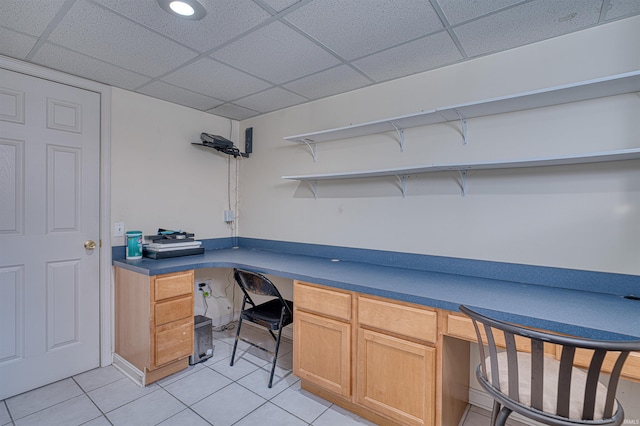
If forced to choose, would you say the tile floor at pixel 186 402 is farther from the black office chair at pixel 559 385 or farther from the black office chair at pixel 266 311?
the black office chair at pixel 559 385

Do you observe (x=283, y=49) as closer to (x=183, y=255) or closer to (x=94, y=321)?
(x=183, y=255)

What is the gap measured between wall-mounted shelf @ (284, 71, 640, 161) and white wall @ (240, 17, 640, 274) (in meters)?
0.06

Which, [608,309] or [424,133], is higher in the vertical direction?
[424,133]

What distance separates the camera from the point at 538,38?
1.79m

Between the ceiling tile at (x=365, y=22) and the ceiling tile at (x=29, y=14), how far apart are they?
1197mm

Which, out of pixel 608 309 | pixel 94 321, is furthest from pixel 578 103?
pixel 94 321

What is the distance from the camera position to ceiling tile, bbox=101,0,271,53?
1.54 meters

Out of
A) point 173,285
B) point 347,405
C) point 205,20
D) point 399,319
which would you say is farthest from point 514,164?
point 173,285

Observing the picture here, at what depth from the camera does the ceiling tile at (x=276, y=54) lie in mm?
1828

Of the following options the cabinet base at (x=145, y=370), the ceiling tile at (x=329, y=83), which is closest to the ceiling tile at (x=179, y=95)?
the ceiling tile at (x=329, y=83)

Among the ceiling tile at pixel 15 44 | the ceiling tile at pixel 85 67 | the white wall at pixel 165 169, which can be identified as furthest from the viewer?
the white wall at pixel 165 169

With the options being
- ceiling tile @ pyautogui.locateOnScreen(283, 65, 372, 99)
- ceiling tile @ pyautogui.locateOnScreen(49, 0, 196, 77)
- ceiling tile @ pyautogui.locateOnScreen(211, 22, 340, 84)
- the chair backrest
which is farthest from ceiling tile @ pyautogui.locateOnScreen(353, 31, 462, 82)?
the chair backrest

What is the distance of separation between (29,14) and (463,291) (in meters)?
2.70

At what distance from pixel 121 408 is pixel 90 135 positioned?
2.00 m
